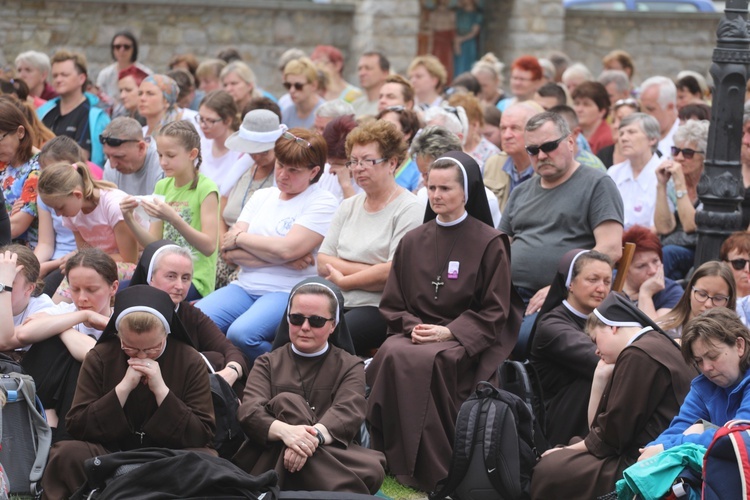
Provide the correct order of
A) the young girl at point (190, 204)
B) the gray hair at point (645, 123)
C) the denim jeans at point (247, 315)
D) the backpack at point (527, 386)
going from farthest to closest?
the gray hair at point (645, 123) < the young girl at point (190, 204) < the denim jeans at point (247, 315) < the backpack at point (527, 386)

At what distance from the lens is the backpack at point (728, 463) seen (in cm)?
454

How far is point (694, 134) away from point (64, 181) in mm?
4347

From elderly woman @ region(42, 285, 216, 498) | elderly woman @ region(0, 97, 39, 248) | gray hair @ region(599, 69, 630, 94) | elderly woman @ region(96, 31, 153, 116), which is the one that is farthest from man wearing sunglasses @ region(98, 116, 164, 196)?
gray hair @ region(599, 69, 630, 94)

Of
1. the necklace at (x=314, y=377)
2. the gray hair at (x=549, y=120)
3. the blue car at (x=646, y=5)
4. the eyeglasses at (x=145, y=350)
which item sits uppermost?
the blue car at (x=646, y=5)

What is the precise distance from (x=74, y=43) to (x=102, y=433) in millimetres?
13067

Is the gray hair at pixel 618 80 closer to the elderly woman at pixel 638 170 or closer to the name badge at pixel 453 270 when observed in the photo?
the elderly woman at pixel 638 170

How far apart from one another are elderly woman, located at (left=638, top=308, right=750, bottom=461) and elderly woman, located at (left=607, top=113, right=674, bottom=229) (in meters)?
3.24

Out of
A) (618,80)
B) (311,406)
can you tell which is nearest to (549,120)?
(311,406)

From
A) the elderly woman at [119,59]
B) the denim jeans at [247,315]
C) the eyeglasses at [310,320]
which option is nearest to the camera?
the eyeglasses at [310,320]

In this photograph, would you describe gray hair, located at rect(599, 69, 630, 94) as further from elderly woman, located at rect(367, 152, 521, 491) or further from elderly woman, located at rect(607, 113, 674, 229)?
elderly woman, located at rect(367, 152, 521, 491)

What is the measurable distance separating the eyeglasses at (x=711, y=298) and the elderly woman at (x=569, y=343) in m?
0.47

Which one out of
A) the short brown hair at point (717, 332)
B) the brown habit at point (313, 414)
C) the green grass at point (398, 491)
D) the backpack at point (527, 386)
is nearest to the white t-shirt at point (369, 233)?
the backpack at point (527, 386)

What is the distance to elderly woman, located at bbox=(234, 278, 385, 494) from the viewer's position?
17.9 ft

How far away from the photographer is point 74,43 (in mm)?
17469
